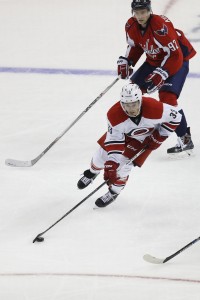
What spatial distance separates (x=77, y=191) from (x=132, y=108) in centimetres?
77

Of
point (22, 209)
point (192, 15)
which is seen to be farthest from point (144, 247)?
point (192, 15)

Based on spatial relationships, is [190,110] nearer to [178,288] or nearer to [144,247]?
[144,247]

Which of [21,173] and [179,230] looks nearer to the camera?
[179,230]

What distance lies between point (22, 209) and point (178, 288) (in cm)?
119

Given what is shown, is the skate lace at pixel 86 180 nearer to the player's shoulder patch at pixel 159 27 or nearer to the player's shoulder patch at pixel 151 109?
the player's shoulder patch at pixel 151 109

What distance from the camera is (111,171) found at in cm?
381

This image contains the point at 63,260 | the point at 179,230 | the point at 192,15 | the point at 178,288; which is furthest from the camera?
the point at 192,15

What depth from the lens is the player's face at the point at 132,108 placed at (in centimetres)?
370

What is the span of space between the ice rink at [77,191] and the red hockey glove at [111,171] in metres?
0.24

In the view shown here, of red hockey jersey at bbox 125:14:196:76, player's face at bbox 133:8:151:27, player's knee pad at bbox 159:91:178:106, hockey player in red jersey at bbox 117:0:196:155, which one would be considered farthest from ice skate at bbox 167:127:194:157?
player's face at bbox 133:8:151:27

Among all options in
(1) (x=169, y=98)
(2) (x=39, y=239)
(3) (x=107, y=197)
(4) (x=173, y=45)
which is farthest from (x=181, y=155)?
(2) (x=39, y=239)

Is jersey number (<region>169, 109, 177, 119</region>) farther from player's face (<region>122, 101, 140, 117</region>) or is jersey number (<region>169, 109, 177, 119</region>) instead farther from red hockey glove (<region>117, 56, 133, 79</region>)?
red hockey glove (<region>117, 56, 133, 79</region>)

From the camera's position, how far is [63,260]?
11.4 ft

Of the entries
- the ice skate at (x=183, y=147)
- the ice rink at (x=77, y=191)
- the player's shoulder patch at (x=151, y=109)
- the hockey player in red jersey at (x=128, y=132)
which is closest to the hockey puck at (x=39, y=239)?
the ice rink at (x=77, y=191)
